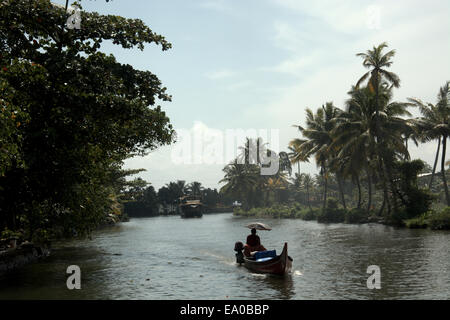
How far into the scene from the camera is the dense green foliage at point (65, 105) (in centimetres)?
1401

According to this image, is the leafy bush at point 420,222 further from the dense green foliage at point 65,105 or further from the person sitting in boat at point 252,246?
Result: the dense green foliage at point 65,105

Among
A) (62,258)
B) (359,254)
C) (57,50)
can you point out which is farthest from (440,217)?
(57,50)

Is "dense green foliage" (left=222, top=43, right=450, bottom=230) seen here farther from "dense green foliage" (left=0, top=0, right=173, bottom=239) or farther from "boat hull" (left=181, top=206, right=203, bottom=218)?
"boat hull" (left=181, top=206, right=203, bottom=218)

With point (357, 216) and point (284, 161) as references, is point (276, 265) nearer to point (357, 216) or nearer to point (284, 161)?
point (357, 216)

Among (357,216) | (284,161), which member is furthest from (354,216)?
(284,161)

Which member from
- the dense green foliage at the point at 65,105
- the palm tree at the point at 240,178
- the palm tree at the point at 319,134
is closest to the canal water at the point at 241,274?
the dense green foliage at the point at 65,105

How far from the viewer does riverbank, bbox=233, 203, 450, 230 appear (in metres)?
31.9

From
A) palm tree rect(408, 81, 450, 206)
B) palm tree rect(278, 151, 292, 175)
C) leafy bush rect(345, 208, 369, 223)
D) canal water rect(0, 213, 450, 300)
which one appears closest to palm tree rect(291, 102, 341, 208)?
leafy bush rect(345, 208, 369, 223)

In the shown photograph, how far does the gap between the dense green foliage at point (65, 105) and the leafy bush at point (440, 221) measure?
24.7 metres

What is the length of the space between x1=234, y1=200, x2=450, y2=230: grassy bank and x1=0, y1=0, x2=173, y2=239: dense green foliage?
24.9m

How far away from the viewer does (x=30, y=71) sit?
12.7 metres

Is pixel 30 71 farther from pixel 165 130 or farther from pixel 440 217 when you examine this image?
pixel 440 217
